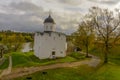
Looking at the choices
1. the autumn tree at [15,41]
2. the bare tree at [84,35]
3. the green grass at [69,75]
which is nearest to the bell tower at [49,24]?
the bare tree at [84,35]

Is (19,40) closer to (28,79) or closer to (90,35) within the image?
Result: (90,35)

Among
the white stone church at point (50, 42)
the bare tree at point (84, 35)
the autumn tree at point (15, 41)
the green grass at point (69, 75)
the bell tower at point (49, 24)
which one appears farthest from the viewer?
the autumn tree at point (15, 41)

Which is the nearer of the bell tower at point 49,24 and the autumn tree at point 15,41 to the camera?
the bell tower at point 49,24

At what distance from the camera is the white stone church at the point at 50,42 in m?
58.2

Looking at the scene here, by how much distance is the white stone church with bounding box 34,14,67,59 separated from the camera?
5825 centimetres

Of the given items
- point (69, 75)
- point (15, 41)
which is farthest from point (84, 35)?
point (15, 41)

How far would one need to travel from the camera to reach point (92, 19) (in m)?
54.2

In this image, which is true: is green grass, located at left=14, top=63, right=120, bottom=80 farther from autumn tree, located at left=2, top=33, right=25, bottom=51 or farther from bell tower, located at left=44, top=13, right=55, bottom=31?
autumn tree, located at left=2, top=33, right=25, bottom=51

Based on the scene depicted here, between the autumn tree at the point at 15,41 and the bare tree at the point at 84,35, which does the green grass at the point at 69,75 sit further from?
the autumn tree at the point at 15,41

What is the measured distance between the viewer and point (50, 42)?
192ft

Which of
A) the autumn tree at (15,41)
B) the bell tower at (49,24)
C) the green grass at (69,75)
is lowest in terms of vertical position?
the green grass at (69,75)

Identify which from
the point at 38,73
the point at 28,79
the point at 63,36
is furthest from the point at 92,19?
the point at 28,79

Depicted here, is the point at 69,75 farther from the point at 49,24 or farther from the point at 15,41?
the point at 15,41

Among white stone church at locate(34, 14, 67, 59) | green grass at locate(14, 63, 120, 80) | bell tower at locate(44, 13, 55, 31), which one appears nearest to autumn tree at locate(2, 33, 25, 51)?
white stone church at locate(34, 14, 67, 59)
